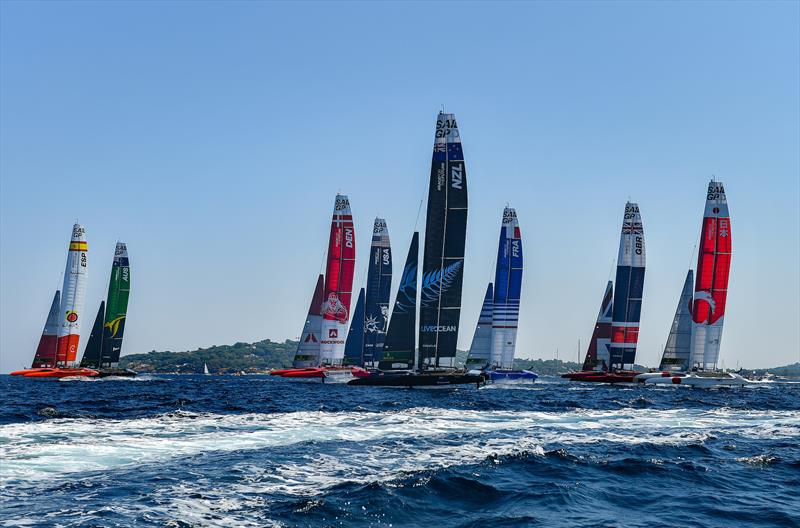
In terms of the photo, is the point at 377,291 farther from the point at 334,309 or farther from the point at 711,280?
the point at 711,280

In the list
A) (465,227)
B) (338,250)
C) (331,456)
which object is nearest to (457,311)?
(465,227)

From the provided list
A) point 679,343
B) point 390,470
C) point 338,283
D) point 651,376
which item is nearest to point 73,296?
point 338,283

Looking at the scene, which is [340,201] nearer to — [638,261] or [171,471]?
[638,261]

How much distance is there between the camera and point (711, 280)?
251 ft

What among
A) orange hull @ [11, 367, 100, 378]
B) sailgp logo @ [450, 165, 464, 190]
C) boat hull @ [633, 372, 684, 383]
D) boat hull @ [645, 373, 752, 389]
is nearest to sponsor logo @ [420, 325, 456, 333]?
sailgp logo @ [450, 165, 464, 190]

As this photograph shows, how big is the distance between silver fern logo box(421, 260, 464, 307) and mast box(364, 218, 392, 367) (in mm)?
31964

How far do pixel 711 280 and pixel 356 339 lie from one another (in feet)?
125

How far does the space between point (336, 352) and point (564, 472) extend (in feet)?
192

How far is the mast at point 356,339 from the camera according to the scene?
85375 millimetres

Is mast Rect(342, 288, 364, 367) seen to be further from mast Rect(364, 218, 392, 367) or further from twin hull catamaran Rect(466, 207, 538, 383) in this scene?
twin hull catamaran Rect(466, 207, 538, 383)

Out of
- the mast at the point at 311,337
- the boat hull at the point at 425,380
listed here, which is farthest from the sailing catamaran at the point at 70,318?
the boat hull at the point at 425,380

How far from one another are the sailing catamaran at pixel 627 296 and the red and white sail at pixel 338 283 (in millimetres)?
28280

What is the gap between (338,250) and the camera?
247 feet

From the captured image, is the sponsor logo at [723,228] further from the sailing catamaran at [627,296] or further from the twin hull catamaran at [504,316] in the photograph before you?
the twin hull catamaran at [504,316]
